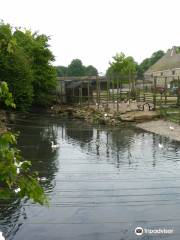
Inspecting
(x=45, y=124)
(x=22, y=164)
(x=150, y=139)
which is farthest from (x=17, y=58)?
(x=22, y=164)

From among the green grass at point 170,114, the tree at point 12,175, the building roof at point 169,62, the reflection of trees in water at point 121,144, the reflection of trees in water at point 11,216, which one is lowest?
the reflection of trees in water at point 11,216

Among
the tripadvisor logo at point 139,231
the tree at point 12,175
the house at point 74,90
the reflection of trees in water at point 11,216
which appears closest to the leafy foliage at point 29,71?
the house at point 74,90

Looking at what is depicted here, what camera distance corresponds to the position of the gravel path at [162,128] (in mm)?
27503

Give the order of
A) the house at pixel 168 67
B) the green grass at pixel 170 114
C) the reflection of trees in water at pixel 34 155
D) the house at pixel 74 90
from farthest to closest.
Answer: the house at pixel 168 67
the house at pixel 74 90
the green grass at pixel 170 114
the reflection of trees in water at pixel 34 155

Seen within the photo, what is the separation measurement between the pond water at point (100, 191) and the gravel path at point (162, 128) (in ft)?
3.21

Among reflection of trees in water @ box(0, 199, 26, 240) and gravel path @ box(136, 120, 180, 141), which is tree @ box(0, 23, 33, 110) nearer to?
gravel path @ box(136, 120, 180, 141)

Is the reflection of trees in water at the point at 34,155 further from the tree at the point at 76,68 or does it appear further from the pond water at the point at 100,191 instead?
the tree at the point at 76,68

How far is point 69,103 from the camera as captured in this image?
52031mm

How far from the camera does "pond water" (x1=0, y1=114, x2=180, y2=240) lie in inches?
464

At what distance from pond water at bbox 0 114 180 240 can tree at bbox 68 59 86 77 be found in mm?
104474

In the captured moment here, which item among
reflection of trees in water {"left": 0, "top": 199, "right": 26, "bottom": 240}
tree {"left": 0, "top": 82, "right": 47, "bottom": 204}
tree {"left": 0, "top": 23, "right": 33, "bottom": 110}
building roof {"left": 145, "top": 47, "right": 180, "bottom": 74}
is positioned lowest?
reflection of trees in water {"left": 0, "top": 199, "right": 26, "bottom": 240}

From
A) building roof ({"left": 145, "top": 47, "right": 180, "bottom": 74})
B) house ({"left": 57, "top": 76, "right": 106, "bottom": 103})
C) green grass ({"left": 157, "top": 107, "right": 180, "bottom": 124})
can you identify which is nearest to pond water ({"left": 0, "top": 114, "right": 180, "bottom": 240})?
green grass ({"left": 157, "top": 107, "right": 180, "bottom": 124})

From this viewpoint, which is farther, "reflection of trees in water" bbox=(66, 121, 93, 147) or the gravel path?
"reflection of trees in water" bbox=(66, 121, 93, 147)

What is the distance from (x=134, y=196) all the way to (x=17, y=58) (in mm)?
27383
